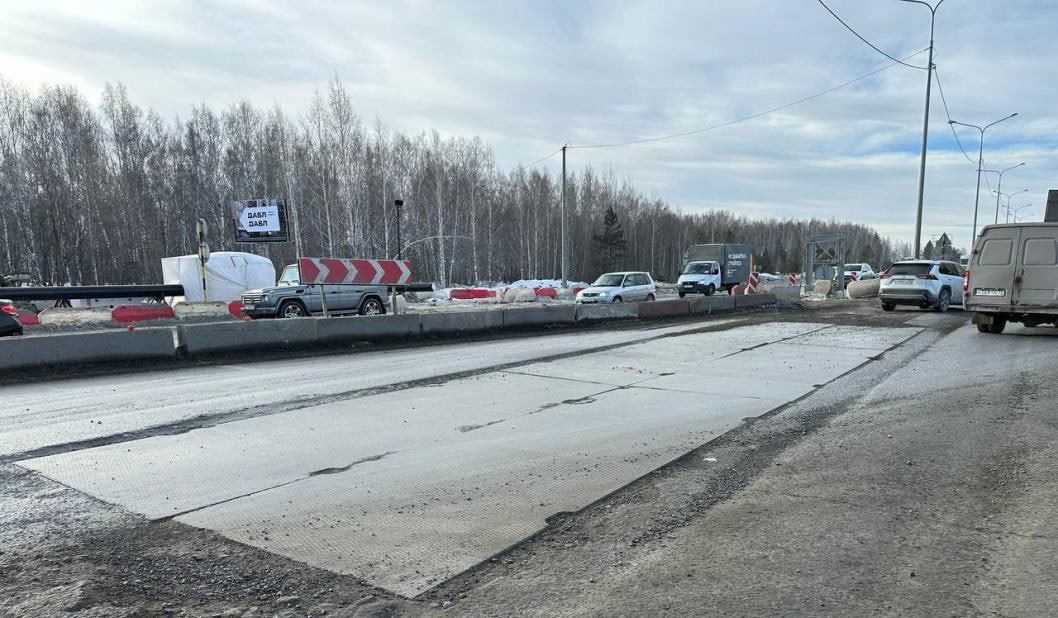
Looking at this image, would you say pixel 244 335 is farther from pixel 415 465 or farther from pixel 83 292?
pixel 83 292

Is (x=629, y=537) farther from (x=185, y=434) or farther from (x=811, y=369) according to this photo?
(x=811, y=369)

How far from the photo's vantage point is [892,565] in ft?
10.4

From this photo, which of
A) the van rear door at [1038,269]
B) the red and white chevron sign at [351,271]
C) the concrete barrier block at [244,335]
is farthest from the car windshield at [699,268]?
the concrete barrier block at [244,335]

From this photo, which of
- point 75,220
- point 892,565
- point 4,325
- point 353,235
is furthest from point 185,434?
point 75,220

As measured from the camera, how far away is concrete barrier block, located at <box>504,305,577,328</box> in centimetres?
1617

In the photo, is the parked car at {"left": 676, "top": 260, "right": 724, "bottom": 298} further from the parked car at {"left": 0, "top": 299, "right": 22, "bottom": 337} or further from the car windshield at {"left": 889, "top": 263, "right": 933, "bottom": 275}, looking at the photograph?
the parked car at {"left": 0, "top": 299, "right": 22, "bottom": 337}

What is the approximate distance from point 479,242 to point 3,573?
200 ft

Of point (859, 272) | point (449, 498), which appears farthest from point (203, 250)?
point (859, 272)

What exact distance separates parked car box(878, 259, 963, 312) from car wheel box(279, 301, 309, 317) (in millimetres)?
19510

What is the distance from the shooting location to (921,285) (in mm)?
19797

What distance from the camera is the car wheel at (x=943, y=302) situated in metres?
20.1

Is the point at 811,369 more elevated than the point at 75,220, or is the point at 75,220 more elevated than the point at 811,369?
the point at 75,220

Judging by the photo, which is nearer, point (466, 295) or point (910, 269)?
point (910, 269)

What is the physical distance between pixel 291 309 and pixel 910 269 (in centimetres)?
2057
